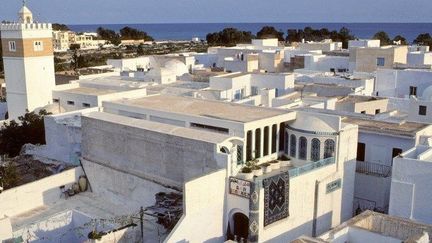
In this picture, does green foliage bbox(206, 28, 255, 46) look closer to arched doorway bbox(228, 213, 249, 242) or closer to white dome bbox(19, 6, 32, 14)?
white dome bbox(19, 6, 32, 14)

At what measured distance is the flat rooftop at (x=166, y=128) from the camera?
57.6ft

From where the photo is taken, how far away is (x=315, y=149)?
1872 centimetres

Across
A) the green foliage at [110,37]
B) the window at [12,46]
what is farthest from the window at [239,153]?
the green foliage at [110,37]

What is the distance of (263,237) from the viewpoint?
1611 centimetres

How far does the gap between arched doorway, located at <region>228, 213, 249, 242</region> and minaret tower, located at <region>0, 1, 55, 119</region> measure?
61.7 feet

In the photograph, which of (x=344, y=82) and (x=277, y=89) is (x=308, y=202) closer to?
(x=277, y=89)

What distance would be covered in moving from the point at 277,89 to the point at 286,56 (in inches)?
752

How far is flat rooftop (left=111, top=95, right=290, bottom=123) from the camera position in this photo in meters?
19.6

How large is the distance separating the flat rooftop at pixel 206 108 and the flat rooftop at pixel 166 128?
1.18 m

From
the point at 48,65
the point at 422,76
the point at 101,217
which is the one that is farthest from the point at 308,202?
the point at 48,65

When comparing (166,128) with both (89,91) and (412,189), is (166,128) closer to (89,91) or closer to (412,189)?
(412,189)

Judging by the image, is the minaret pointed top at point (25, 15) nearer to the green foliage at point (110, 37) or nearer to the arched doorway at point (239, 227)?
the arched doorway at point (239, 227)

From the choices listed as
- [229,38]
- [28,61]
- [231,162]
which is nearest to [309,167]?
[231,162]

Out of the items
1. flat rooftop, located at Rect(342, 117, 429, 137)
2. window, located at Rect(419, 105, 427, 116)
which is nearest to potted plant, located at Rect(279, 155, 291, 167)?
flat rooftop, located at Rect(342, 117, 429, 137)
